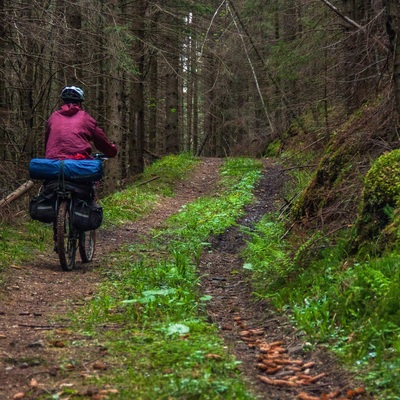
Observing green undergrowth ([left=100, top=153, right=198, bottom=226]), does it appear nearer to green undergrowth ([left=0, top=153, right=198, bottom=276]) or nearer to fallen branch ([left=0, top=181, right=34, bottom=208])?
green undergrowth ([left=0, top=153, right=198, bottom=276])

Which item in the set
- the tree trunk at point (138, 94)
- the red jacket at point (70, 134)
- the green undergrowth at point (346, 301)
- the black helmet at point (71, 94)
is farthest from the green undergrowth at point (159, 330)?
the tree trunk at point (138, 94)

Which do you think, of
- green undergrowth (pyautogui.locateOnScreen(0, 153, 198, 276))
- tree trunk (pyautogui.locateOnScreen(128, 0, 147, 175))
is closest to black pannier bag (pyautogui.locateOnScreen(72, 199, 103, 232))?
green undergrowth (pyautogui.locateOnScreen(0, 153, 198, 276))

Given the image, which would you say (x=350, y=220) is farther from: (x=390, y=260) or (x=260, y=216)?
(x=260, y=216)

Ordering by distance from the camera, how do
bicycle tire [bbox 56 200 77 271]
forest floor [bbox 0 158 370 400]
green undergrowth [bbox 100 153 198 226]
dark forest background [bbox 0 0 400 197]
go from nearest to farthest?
forest floor [bbox 0 158 370 400], bicycle tire [bbox 56 200 77 271], dark forest background [bbox 0 0 400 197], green undergrowth [bbox 100 153 198 226]

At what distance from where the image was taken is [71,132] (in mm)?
7480

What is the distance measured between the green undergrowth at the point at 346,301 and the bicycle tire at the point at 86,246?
2598 mm

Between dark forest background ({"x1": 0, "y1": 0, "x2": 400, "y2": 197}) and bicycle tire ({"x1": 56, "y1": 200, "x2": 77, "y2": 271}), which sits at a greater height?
dark forest background ({"x1": 0, "y1": 0, "x2": 400, "y2": 197})

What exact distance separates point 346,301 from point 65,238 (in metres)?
4.24

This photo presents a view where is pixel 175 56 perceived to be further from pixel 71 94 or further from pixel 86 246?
pixel 86 246

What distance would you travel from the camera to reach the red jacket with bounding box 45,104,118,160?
7.43 metres

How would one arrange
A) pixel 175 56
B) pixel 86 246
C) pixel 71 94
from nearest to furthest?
1. pixel 71 94
2. pixel 86 246
3. pixel 175 56

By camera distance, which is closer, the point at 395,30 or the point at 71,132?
the point at 395,30

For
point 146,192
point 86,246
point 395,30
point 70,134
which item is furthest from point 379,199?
point 146,192

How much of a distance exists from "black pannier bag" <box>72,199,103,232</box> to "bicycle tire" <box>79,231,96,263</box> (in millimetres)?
423
